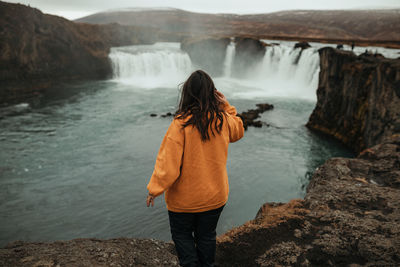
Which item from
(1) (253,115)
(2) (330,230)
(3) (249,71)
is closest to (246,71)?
(3) (249,71)

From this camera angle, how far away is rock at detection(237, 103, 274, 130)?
19078 mm

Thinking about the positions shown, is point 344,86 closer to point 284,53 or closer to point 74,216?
point 74,216

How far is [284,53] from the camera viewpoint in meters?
35.1

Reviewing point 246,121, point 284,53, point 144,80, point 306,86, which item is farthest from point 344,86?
point 144,80

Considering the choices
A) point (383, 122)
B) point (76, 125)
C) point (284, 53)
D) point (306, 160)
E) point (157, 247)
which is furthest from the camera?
point (284, 53)

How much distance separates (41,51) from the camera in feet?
109

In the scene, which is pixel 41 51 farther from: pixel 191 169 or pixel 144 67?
pixel 191 169

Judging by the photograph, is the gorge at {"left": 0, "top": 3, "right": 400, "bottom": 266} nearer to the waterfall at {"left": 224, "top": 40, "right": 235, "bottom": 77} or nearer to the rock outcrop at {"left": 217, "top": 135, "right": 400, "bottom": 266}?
the rock outcrop at {"left": 217, "top": 135, "right": 400, "bottom": 266}

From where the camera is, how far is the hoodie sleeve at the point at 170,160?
8.90 ft

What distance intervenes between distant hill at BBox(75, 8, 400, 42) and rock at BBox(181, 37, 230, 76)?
24.0 meters

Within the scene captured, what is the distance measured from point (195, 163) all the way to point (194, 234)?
85cm

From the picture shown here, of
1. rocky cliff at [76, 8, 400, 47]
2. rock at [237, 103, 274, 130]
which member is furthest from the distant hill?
rock at [237, 103, 274, 130]

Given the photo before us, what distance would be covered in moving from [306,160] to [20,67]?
31.1 metres

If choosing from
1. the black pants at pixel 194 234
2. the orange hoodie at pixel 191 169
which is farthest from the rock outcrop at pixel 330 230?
the orange hoodie at pixel 191 169
